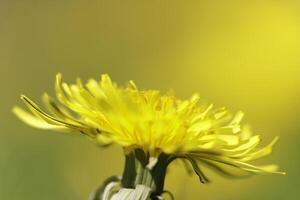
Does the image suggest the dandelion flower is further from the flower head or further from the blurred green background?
the blurred green background

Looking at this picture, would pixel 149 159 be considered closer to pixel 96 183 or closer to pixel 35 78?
pixel 96 183

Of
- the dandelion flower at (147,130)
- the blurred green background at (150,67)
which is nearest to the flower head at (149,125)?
the dandelion flower at (147,130)

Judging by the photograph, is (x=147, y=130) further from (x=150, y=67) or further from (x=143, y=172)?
(x=150, y=67)

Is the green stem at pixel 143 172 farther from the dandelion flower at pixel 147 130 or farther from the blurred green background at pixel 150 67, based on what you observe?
the blurred green background at pixel 150 67

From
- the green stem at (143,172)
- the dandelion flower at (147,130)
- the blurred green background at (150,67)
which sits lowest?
the green stem at (143,172)

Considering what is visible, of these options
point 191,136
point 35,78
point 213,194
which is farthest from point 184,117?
point 35,78

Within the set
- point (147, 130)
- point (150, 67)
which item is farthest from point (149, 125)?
point (150, 67)
